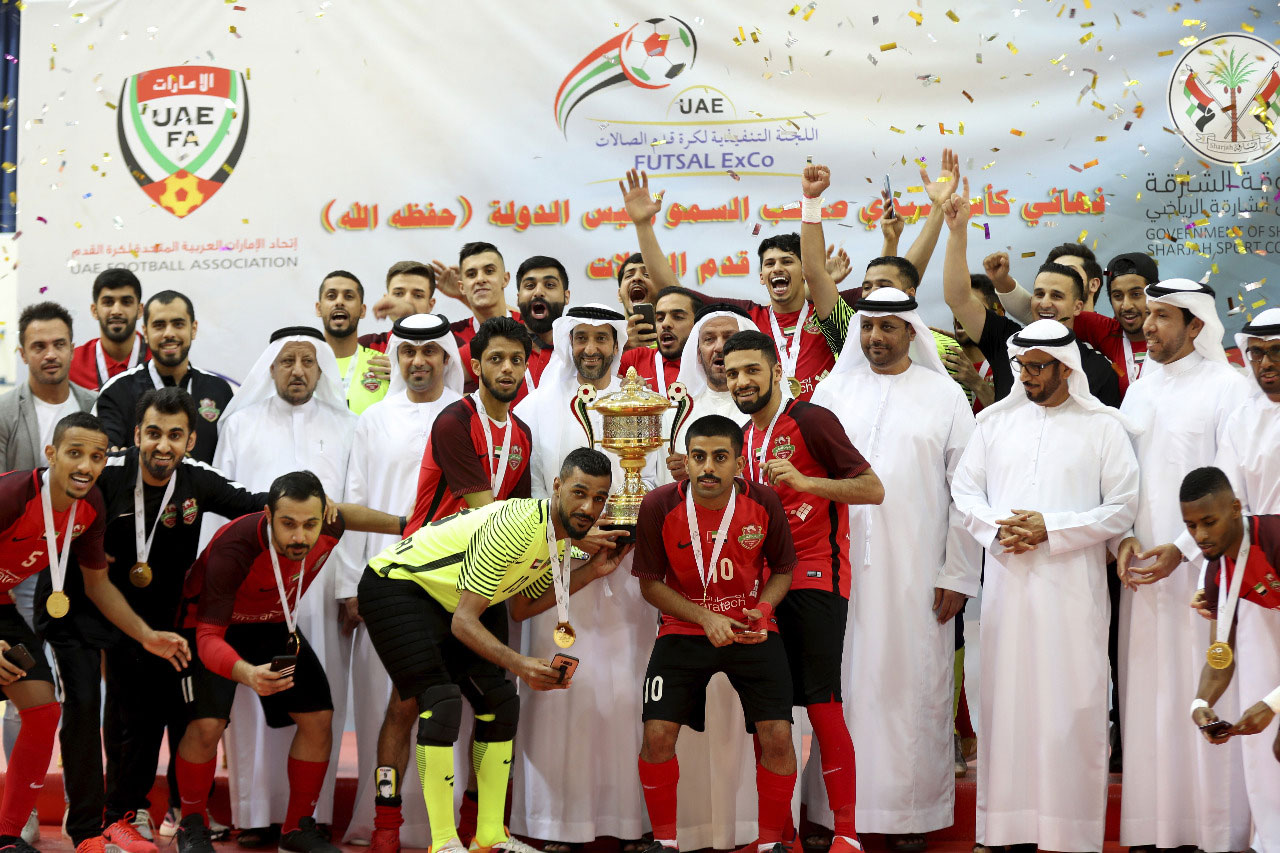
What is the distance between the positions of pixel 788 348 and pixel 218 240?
13.4ft

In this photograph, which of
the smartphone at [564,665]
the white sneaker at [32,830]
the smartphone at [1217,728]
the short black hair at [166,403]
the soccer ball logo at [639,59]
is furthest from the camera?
the soccer ball logo at [639,59]

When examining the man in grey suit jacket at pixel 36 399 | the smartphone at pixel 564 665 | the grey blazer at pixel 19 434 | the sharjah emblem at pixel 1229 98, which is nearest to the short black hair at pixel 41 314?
the man in grey suit jacket at pixel 36 399

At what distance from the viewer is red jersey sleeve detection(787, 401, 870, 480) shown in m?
5.11

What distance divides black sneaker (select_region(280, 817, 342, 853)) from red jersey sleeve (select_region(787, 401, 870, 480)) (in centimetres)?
257

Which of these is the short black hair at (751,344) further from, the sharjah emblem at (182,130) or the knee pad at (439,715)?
the sharjah emblem at (182,130)

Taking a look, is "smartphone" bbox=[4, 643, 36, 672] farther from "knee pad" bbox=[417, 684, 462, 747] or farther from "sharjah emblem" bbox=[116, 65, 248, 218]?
"sharjah emblem" bbox=[116, 65, 248, 218]

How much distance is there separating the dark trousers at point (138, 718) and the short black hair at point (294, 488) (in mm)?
921

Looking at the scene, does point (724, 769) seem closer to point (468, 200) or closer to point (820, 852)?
point (820, 852)

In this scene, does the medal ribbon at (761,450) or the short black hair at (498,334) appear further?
the short black hair at (498,334)

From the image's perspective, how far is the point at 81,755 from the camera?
5.03 metres

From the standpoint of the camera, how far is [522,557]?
487 cm

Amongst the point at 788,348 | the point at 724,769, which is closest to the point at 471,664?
the point at 724,769

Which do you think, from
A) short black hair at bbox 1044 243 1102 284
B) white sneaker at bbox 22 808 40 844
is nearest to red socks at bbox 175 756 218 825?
white sneaker at bbox 22 808 40 844

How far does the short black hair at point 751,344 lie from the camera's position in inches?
201
